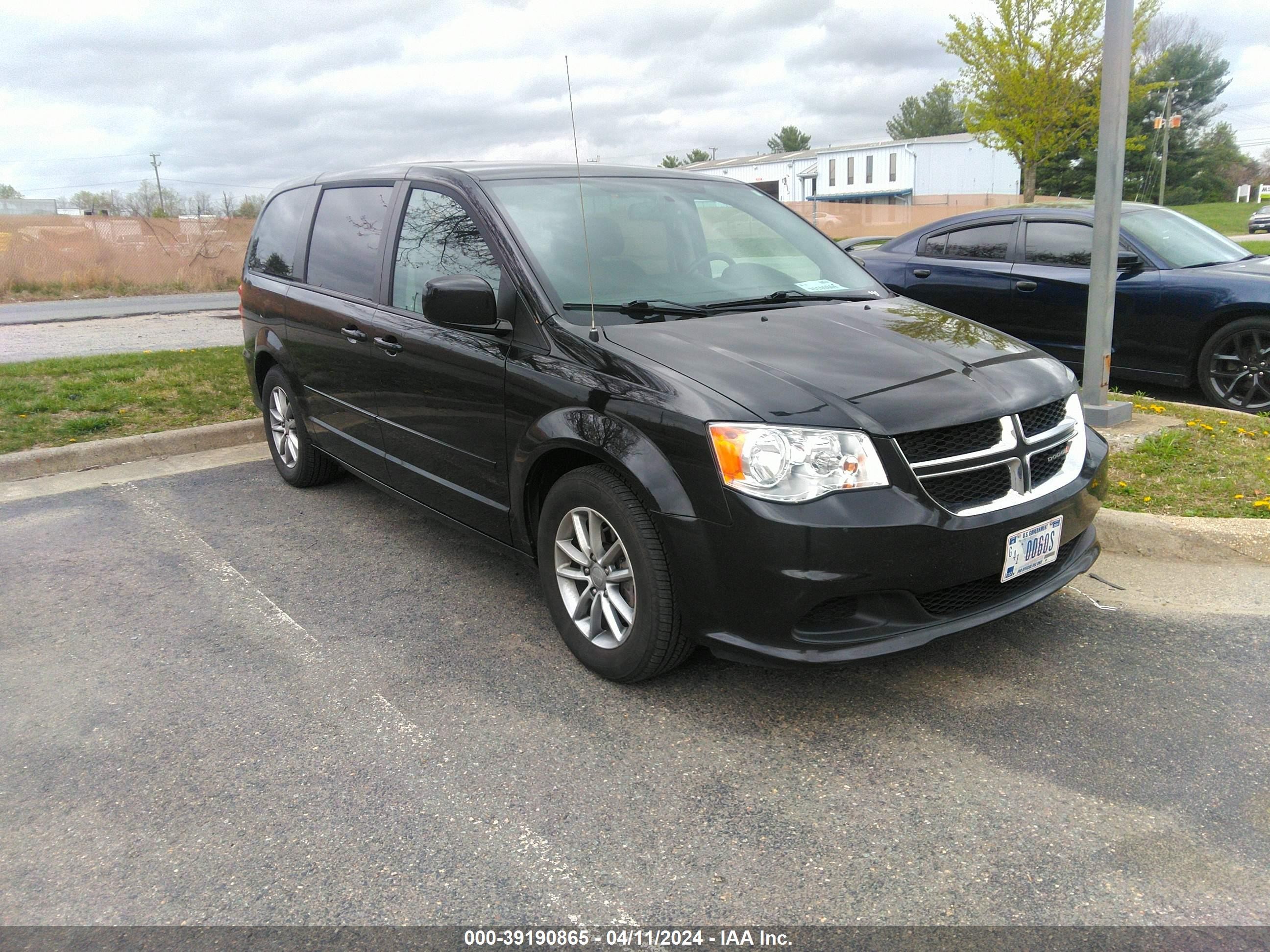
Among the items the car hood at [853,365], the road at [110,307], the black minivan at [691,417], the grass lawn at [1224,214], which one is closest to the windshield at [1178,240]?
the black minivan at [691,417]

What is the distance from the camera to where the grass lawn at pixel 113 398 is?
7.07 meters

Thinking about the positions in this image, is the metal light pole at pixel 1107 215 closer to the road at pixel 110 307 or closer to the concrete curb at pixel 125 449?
the concrete curb at pixel 125 449

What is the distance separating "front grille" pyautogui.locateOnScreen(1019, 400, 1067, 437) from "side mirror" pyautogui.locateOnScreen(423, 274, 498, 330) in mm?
1932

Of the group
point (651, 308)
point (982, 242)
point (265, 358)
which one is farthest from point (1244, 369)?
point (265, 358)

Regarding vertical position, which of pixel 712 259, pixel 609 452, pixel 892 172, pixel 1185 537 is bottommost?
pixel 1185 537

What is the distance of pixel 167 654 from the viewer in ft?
12.5

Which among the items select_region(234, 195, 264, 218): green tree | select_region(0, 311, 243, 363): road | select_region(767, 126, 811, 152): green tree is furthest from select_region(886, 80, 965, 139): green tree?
select_region(0, 311, 243, 363): road

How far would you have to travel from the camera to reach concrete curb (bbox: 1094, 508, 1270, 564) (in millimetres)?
4344

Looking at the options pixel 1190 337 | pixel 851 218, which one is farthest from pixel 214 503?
pixel 851 218

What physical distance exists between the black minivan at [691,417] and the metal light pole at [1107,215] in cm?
202

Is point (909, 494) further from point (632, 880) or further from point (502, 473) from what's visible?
point (502, 473)

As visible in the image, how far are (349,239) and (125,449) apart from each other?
9.99ft

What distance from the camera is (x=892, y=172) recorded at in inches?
2707

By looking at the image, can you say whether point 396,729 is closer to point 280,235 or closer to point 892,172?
point 280,235
